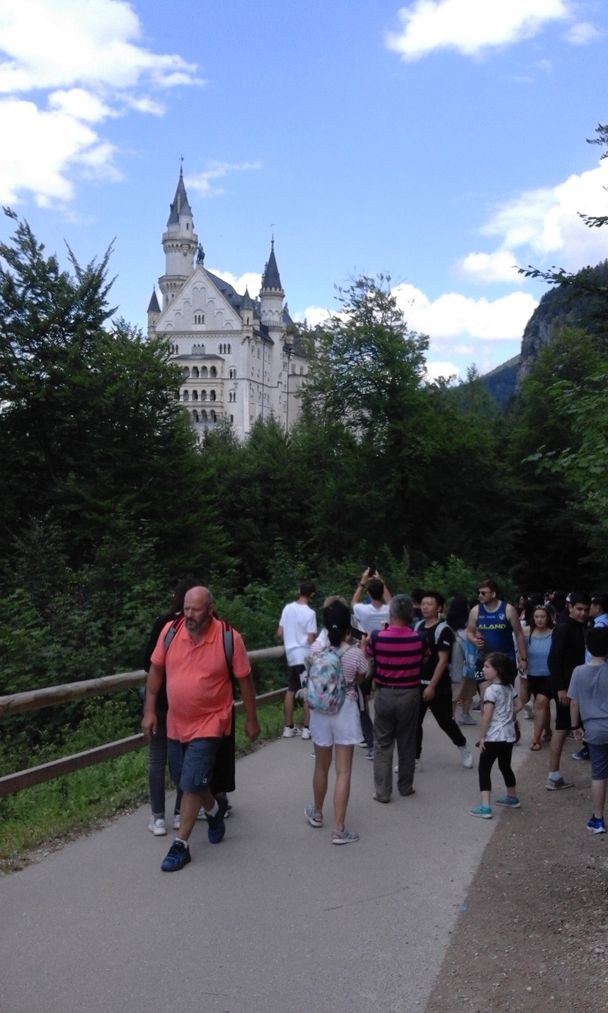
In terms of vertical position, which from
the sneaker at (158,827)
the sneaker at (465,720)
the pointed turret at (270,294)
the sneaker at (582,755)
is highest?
the pointed turret at (270,294)

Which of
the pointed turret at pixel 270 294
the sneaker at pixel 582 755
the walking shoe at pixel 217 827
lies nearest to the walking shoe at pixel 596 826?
the walking shoe at pixel 217 827

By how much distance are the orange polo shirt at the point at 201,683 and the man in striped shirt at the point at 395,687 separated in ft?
7.63

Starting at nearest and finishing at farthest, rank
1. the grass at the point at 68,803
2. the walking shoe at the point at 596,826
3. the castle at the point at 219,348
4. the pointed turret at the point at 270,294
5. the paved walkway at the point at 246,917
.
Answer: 1. the paved walkway at the point at 246,917
2. the grass at the point at 68,803
3. the walking shoe at the point at 596,826
4. the castle at the point at 219,348
5. the pointed turret at the point at 270,294

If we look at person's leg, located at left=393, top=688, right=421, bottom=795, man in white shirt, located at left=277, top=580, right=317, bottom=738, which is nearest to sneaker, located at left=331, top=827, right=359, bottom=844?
person's leg, located at left=393, top=688, right=421, bottom=795

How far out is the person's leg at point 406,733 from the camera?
8805 millimetres

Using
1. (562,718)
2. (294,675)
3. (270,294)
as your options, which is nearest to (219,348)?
(270,294)

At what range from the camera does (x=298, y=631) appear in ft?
38.1

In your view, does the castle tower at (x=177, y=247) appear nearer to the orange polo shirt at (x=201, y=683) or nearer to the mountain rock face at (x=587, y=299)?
the mountain rock face at (x=587, y=299)

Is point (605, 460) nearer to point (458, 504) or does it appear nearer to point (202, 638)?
point (202, 638)

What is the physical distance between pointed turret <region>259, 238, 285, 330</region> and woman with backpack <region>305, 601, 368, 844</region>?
141 meters

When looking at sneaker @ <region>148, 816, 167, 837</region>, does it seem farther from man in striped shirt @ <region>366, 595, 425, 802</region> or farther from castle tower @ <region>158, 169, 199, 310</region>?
castle tower @ <region>158, 169, 199, 310</region>

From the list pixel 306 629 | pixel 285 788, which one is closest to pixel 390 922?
pixel 285 788

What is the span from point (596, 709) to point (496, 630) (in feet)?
10.5

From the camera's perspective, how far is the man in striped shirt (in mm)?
8773
